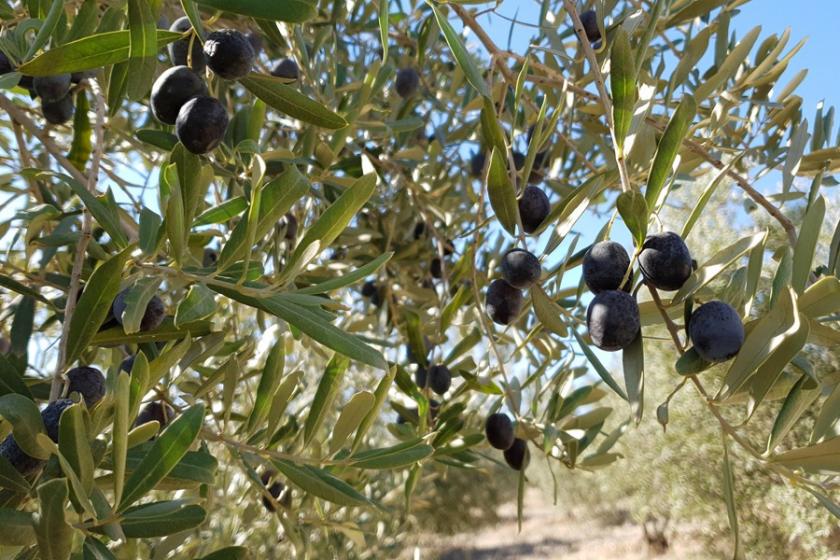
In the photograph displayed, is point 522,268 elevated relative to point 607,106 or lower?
lower

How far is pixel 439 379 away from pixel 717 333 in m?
0.98

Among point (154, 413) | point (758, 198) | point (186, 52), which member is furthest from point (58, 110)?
point (758, 198)

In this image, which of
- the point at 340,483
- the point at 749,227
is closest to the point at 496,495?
the point at 749,227

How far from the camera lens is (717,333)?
64 cm

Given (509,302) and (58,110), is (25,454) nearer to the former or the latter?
(509,302)

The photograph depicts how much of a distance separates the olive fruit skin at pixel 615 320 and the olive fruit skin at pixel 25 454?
0.56 metres

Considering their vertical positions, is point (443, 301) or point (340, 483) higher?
point (443, 301)

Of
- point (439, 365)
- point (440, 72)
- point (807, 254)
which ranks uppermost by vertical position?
point (440, 72)

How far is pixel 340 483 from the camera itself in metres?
0.88

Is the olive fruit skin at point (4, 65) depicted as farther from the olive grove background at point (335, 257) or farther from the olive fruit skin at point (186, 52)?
the olive fruit skin at point (186, 52)

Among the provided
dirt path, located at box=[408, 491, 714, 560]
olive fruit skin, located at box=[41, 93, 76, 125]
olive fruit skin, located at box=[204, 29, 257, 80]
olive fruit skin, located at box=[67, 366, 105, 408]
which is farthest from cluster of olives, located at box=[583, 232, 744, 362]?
dirt path, located at box=[408, 491, 714, 560]

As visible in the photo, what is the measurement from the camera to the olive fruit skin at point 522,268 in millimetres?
882

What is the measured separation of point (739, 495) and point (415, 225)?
21.9 feet

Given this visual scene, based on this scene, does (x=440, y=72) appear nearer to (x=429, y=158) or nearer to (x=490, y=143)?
(x=429, y=158)
